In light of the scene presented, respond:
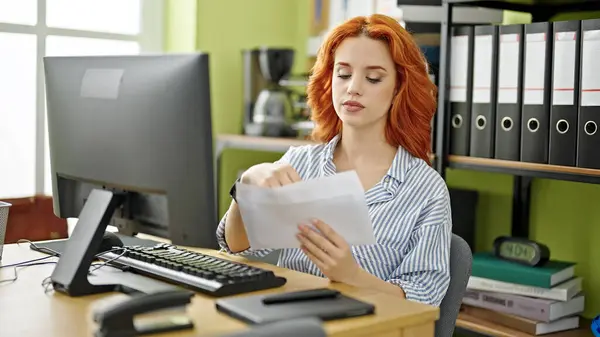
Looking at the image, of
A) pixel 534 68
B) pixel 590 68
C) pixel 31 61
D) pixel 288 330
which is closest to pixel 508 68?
pixel 534 68

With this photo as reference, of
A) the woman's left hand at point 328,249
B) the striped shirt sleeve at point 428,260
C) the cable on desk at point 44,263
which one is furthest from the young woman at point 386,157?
the cable on desk at point 44,263

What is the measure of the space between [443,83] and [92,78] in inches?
44.1

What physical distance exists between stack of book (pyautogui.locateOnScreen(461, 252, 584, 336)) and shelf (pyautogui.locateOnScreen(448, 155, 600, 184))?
28 cm

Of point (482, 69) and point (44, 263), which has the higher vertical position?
point (482, 69)

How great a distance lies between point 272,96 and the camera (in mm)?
2947

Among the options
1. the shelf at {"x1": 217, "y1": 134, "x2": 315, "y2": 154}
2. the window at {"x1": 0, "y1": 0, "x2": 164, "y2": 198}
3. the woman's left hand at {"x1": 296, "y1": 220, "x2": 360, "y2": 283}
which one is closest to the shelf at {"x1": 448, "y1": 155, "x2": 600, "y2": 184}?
the shelf at {"x1": 217, "y1": 134, "x2": 315, "y2": 154}

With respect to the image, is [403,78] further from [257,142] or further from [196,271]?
[257,142]

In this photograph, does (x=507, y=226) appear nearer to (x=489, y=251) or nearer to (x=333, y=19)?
(x=489, y=251)

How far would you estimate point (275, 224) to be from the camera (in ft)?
4.60

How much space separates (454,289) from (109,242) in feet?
2.24

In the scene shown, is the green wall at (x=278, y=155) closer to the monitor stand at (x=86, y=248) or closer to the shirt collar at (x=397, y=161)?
the shirt collar at (x=397, y=161)

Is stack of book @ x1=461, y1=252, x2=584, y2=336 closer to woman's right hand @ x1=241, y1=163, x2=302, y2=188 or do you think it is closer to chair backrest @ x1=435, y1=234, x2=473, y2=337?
chair backrest @ x1=435, y1=234, x2=473, y2=337

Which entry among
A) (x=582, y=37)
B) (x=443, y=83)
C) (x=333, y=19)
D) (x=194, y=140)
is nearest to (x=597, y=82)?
(x=582, y=37)

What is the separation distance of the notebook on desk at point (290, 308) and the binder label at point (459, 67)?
110cm
